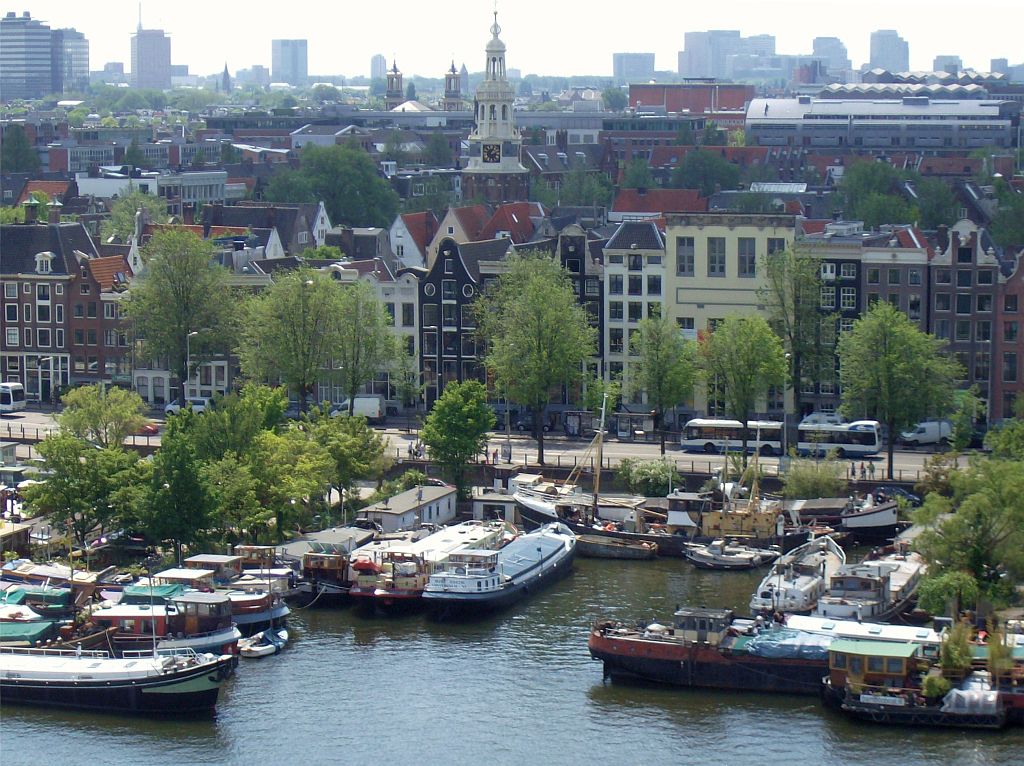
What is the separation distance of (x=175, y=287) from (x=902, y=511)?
3079 centimetres

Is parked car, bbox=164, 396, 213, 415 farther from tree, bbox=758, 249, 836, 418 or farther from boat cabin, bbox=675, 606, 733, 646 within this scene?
boat cabin, bbox=675, 606, 733, 646

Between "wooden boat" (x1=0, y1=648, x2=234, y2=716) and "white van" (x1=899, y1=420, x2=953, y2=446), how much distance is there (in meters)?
32.0

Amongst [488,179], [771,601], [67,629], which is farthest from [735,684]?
[488,179]

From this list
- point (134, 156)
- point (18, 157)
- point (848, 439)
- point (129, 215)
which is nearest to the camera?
point (848, 439)

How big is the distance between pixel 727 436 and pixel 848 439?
164 inches

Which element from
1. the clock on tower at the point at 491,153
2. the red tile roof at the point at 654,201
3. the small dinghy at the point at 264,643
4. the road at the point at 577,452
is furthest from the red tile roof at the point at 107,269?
the clock on tower at the point at 491,153

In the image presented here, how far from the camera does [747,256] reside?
76188 mm

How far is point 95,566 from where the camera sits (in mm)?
57375

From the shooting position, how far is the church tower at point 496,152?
12569 centimetres

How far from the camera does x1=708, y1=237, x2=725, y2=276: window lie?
7638 centimetres

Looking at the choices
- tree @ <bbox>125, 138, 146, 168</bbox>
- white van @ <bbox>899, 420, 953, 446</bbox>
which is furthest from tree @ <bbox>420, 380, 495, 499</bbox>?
tree @ <bbox>125, 138, 146, 168</bbox>

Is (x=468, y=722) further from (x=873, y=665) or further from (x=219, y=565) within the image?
(x=219, y=565)

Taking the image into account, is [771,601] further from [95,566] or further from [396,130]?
[396,130]

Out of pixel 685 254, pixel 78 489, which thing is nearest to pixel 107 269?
pixel 685 254
